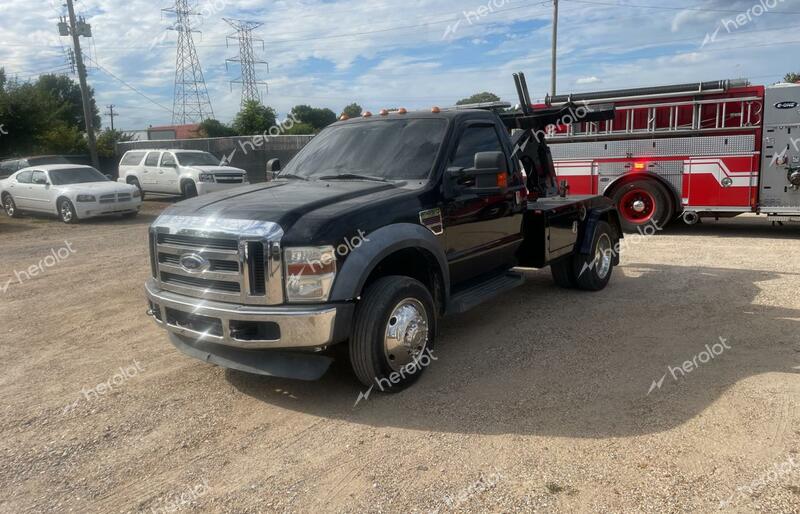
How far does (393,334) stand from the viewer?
172 inches

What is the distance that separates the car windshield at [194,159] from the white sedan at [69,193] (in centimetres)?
310

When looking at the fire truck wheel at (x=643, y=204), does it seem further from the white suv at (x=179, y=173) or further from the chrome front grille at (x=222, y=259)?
the white suv at (x=179, y=173)

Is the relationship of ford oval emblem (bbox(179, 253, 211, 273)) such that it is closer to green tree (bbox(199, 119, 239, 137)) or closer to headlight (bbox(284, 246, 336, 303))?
headlight (bbox(284, 246, 336, 303))

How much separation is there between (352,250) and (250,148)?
26984 mm

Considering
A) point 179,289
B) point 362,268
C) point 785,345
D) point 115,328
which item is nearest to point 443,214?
point 362,268

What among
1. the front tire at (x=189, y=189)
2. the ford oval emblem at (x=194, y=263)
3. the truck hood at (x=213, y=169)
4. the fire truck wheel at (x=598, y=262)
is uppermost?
the truck hood at (x=213, y=169)

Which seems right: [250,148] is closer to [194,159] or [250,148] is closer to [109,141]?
[194,159]

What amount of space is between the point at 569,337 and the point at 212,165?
1669 centimetres

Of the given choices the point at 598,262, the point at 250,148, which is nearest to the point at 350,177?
the point at 598,262

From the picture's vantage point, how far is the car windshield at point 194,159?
65.1 ft

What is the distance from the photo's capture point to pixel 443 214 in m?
4.96

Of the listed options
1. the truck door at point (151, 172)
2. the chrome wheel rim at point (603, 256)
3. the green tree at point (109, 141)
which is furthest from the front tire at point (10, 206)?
the green tree at point (109, 141)

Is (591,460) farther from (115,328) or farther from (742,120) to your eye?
(742,120)

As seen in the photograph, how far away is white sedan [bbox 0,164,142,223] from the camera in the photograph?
51.5 ft
